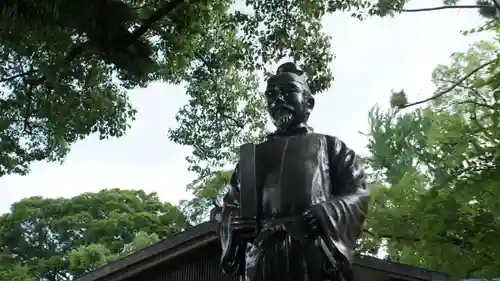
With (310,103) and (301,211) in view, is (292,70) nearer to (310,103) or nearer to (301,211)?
(310,103)

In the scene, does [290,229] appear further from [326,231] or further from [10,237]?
[10,237]

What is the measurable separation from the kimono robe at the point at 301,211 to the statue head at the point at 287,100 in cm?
9

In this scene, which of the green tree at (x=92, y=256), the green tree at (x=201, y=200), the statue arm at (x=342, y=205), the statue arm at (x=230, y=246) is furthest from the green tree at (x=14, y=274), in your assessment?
the statue arm at (x=342, y=205)

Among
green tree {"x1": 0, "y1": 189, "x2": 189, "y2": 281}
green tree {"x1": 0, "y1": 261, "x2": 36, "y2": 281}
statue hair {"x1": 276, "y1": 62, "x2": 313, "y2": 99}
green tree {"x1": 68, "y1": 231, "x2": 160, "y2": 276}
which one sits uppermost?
green tree {"x1": 0, "y1": 189, "x2": 189, "y2": 281}

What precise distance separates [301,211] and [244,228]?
31 centimetres

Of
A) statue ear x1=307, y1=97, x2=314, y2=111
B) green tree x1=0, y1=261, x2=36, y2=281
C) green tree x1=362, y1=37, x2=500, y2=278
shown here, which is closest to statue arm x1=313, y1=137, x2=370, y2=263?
statue ear x1=307, y1=97, x2=314, y2=111

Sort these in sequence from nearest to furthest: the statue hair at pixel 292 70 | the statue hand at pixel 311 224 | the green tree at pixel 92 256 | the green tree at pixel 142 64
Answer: the statue hand at pixel 311 224 → the statue hair at pixel 292 70 → the green tree at pixel 142 64 → the green tree at pixel 92 256

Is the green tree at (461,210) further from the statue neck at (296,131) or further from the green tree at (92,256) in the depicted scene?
the green tree at (92,256)

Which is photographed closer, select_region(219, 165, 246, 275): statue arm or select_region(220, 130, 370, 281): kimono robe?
select_region(220, 130, 370, 281): kimono robe

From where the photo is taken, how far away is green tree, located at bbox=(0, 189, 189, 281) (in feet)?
56.7

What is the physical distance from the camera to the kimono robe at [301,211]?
2.97m

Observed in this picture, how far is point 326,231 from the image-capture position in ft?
9.45

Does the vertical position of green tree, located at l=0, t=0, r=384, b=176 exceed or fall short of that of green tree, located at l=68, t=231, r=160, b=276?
it exceeds it

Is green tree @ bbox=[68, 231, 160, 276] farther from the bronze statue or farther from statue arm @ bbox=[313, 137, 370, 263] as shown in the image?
statue arm @ bbox=[313, 137, 370, 263]
